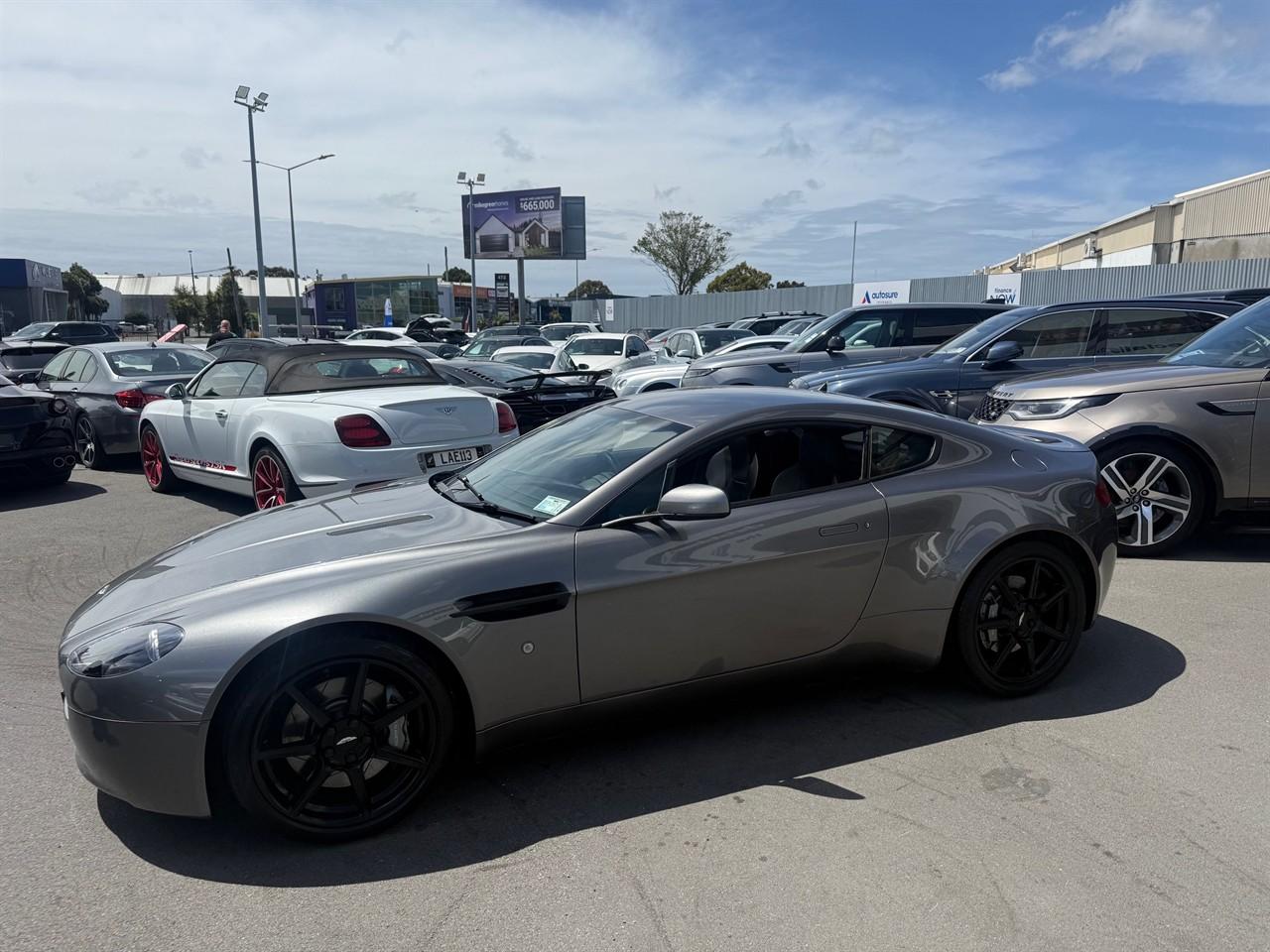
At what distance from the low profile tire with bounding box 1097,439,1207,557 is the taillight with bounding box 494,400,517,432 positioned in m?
4.38

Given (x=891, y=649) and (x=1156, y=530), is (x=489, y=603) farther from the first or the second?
(x=1156, y=530)

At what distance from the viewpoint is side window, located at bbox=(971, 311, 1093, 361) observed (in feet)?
28.7

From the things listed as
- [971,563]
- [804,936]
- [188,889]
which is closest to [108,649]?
[188,889]

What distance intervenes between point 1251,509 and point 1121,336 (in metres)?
3.13

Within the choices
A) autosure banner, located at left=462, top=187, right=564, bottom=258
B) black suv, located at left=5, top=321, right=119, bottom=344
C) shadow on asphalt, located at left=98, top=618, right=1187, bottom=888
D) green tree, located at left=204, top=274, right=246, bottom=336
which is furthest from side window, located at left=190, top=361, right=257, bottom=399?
green tree, located at left=204, top=274, right=246, bottom=336

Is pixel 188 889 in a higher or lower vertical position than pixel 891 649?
lower

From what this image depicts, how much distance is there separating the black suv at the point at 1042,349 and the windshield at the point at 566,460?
186 inches

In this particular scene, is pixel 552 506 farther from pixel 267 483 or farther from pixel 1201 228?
pixel 1201 228

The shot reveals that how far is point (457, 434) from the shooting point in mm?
7188

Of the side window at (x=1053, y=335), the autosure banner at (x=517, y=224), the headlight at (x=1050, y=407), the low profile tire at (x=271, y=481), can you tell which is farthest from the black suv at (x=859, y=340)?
the autosure banner at (x=517, y=224)

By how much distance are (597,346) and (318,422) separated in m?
12.7

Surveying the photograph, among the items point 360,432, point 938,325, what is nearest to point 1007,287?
point 938,325

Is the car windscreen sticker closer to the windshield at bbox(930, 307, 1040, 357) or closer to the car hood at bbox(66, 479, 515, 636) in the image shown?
the car hood at bbox(66, 479, 515, 636)

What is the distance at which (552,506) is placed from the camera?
3518 mm
